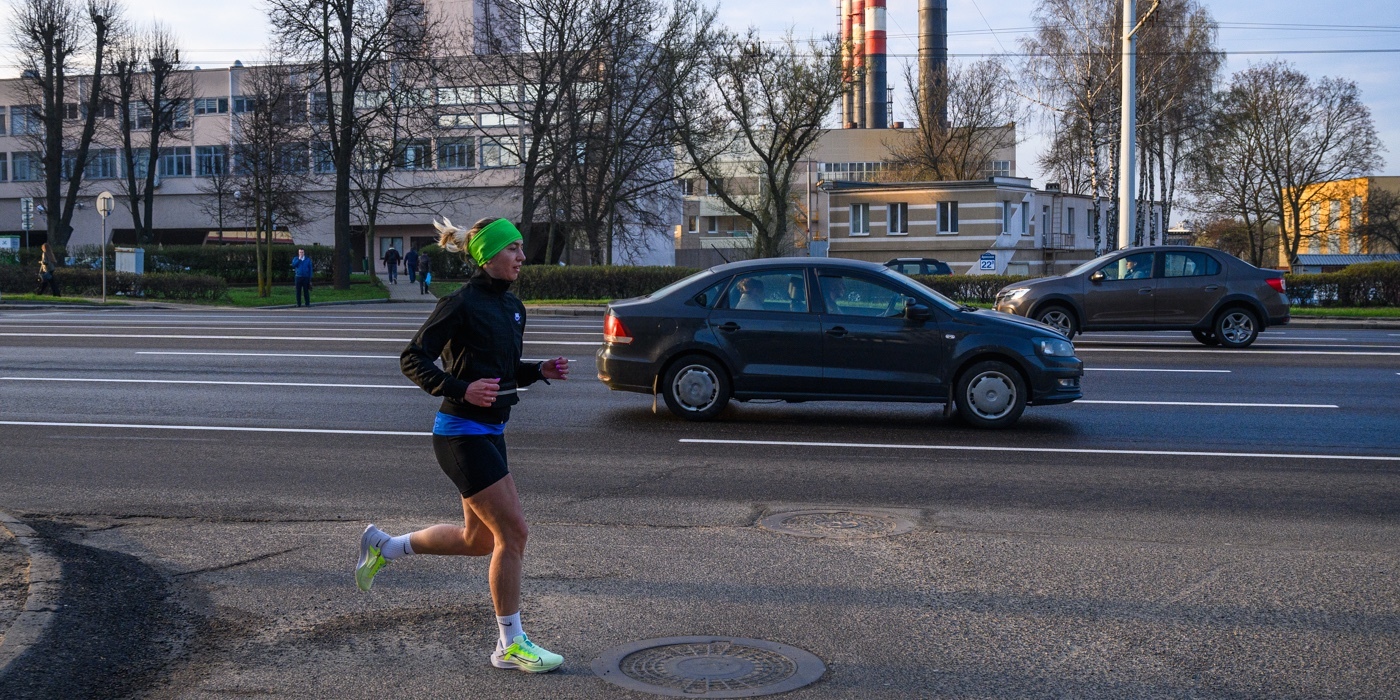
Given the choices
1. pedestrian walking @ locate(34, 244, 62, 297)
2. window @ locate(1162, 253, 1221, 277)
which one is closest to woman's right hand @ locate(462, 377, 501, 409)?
window @ locate(1162, 253, 1221, 277)

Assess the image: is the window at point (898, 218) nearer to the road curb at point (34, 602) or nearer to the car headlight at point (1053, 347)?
the car headlight at point (1053, 347)

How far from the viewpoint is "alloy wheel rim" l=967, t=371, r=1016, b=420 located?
454 inches

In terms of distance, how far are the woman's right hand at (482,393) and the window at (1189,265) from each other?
1727 centimetres

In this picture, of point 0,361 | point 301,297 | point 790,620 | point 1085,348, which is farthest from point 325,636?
point 301,297

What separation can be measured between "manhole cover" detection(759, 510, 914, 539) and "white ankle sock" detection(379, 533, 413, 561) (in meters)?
2.66

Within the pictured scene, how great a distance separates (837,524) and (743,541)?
29.3 inches

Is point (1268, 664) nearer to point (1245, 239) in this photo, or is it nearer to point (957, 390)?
point (957, 390)

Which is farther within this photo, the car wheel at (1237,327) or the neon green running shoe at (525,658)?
the car wheel at (1237,327)

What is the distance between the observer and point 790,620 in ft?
18.3

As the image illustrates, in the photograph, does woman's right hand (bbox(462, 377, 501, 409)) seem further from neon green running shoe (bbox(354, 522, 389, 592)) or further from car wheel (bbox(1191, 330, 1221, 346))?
car wheel (bbox(1191, 330, 1221, 346))

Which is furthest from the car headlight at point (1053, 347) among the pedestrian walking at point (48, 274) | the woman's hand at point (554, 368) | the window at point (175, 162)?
the window at point (175, 162)

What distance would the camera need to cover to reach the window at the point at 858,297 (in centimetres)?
1174

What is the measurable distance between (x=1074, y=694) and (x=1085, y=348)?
51.8ft

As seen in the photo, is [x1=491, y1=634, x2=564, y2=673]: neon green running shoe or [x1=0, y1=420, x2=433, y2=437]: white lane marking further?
[x1=0, y1=420, x2=433, y2=437]: white lane marking
